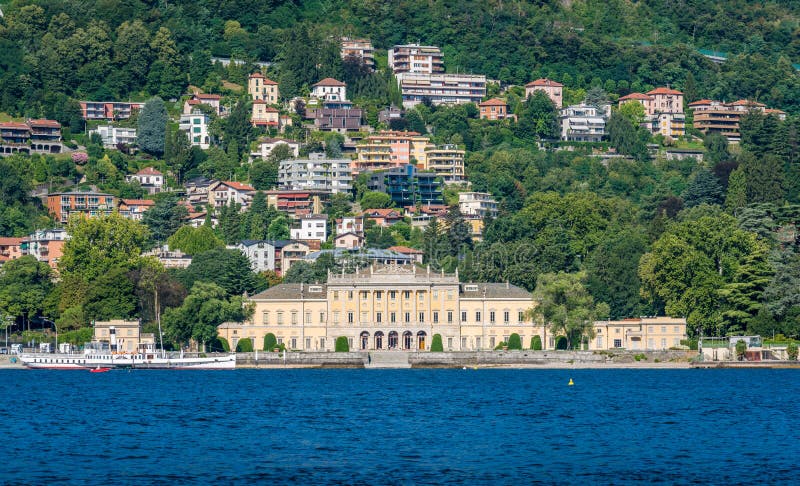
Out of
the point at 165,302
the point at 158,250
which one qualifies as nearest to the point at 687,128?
the point at 158,250

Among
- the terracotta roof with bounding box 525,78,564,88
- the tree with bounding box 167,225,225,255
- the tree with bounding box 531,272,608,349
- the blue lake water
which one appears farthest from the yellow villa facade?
the terracotta roof with bounding box 525,78,564,88

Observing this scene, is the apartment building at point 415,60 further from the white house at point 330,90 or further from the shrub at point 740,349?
the shrub at point 740,349

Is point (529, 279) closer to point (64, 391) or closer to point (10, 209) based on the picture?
point (64, 391)

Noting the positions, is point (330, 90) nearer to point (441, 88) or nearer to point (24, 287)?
point (441, 88)

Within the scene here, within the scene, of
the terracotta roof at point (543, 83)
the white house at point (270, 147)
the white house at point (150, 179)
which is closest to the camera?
the white house at point (150, 179)

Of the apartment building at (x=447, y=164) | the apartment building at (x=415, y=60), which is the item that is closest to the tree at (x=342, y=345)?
the apartment building at (x=447, y=164)

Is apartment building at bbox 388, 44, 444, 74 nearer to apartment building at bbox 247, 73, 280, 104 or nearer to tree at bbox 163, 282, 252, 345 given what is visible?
apartment building at bbox 247, 73, 280, 104

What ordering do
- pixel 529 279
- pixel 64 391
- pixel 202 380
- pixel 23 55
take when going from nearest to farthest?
pixel 64 391 → pixel 202 380 → pixel 529 279 → pixel 23 55
